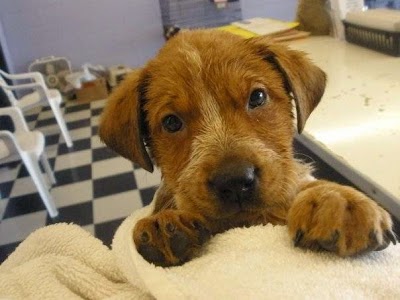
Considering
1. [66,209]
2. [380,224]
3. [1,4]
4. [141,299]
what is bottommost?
[66,209]

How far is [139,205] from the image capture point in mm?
2807

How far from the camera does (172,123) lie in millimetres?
993

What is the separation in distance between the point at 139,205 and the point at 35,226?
0.67 meters

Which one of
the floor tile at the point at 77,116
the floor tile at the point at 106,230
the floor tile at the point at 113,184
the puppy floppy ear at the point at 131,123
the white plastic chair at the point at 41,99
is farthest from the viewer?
the floor tile at the point at 77,116

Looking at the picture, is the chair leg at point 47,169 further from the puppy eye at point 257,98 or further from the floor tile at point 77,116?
the puppy eye at point 257,98

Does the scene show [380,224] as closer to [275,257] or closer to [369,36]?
[275,257]

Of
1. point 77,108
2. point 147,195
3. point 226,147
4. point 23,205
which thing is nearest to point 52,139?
point 77,108

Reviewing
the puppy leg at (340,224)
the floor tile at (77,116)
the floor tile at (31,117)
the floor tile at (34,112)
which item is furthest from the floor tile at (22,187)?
the puppy leg at (340,224)

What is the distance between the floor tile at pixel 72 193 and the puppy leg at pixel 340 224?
2493 millimetres

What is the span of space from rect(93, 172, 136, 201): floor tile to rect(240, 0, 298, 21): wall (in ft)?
9.87

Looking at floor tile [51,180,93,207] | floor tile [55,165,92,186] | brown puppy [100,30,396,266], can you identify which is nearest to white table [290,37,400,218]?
brown puppy [100,30,396,266]

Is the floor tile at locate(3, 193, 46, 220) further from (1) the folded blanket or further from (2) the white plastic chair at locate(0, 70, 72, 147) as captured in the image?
(1) the folded blanket

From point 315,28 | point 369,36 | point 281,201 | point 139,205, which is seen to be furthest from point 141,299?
point 139,205

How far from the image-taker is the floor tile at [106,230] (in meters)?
2.50
